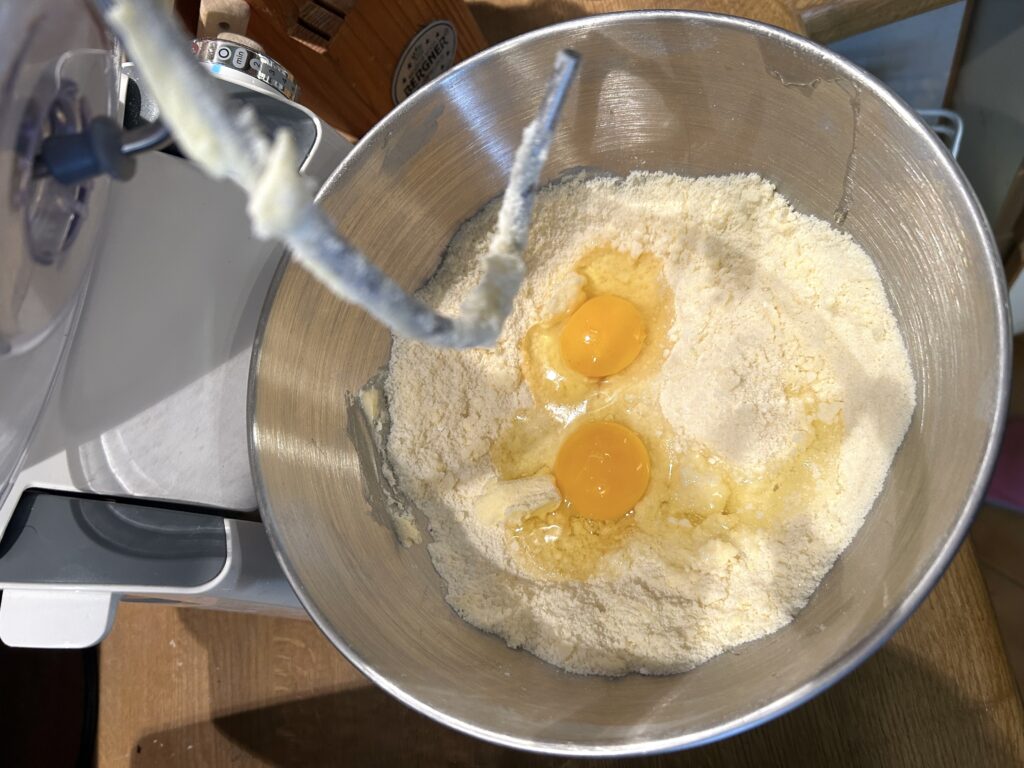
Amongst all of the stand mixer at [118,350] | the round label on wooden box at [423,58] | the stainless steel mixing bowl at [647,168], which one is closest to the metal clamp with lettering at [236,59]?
the stand mixer at [118,350]

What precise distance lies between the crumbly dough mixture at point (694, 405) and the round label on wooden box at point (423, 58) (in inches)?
8.2

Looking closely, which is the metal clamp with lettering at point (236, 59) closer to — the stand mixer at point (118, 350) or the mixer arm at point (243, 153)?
the stand mixer at point (118, 350)

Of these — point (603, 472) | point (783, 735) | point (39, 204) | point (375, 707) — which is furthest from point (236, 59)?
point (783, 735)

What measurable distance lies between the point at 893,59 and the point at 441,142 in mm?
1310

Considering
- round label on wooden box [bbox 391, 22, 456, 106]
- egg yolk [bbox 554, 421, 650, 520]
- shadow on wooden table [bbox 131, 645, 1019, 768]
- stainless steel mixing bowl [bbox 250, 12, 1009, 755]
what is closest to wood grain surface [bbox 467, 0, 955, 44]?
round label on wooden box [bbox 391, 22, 456, 106]

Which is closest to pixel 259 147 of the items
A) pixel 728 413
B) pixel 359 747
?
pixel 728 413

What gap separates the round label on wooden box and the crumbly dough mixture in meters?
0.21

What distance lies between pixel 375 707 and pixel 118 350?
0.62m

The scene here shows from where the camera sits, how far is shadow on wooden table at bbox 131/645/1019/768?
0.86m

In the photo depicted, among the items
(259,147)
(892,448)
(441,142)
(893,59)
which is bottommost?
(893,59)

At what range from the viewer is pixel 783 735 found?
0.89 meters

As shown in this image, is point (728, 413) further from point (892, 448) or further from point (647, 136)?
point (647, 136)

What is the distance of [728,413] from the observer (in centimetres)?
90

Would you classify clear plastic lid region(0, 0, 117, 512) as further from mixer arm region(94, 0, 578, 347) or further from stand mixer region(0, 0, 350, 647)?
mixer arm region(94, 0, 578, 347)
